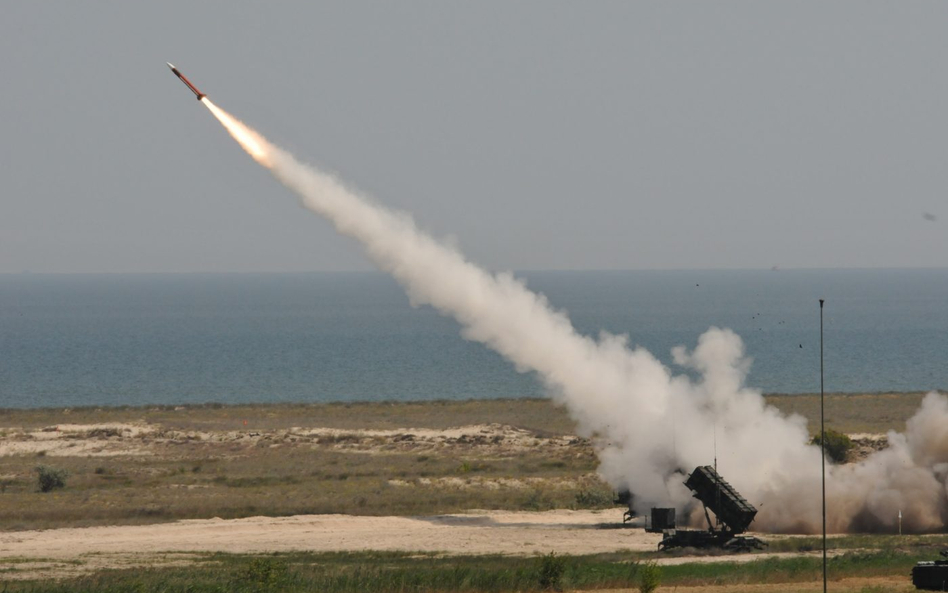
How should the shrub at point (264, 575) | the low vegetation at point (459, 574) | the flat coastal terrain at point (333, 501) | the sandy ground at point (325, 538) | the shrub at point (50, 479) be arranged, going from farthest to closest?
the shrub at point (50, 479)
the sandy ground at point (325, 538)
the flat coastal terrain at point (333, 501)
the low vegetation at point (459, 574)
the shrub at point (264, 575)

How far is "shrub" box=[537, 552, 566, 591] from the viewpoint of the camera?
108 ft

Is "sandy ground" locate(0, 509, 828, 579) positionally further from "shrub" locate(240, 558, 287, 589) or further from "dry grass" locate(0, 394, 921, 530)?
"shrub" locate(240, 558, 287, 589)

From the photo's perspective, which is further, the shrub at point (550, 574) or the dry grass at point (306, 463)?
the dry grass at point (306, 463)

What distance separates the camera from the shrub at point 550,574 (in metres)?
32.9

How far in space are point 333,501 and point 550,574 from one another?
17741 millimetres

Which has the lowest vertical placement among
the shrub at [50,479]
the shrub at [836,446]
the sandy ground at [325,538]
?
the sandy ground at [325,538]

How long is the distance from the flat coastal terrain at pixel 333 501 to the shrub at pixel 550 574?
0.51 meters

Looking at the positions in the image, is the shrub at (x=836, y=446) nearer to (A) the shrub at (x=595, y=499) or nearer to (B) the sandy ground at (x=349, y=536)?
(A) the shrub at (x=595, y=499)

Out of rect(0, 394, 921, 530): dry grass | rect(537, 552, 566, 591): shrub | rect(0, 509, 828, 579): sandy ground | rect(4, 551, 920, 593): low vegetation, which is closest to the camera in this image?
rect(4, 551, 920, 593): low vegetation

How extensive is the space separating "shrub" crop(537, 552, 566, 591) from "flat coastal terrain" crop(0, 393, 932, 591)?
0.51 m

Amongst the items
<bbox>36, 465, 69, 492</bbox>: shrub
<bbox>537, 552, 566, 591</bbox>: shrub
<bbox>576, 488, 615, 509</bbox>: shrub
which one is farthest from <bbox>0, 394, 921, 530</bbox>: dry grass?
<bbox>537, 552, 566, 591</bbox>: shrub

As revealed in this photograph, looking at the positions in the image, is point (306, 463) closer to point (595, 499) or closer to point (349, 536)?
point (595, 499)

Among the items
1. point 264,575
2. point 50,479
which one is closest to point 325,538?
point 264,575

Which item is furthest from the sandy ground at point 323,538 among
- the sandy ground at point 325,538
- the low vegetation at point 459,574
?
the low vegetation at point 459,574
